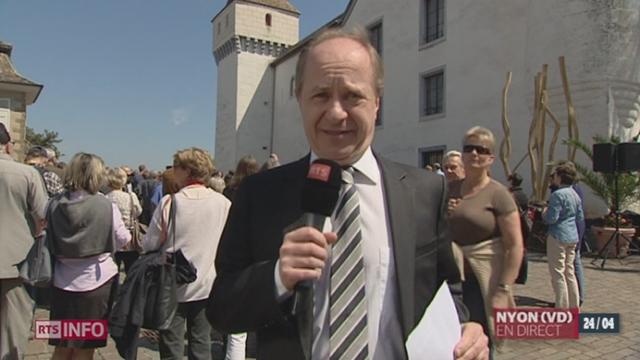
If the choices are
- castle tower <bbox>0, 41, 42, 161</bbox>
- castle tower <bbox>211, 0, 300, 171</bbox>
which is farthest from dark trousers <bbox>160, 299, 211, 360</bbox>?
castle tower <bbox>211, 0, 300, 171</bbox>

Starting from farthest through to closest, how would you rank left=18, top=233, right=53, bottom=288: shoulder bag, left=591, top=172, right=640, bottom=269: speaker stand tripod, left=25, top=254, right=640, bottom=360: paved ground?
left=591, top=172, right=640, bottom=269: speaker stand tripod
left=25, top=254, right=640, bottom=360: paved ground
left=18, top=233, right=53, bottom=288: shoulder bag

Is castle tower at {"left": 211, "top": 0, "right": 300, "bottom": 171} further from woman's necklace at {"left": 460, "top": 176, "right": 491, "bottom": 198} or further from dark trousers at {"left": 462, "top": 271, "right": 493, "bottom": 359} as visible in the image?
dark trousers at {"left": 462, "top": 271, "right": 493, "bottom": 359}

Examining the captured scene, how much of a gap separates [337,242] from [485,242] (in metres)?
2.30

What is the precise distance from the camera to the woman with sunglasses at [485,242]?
327 centimetres

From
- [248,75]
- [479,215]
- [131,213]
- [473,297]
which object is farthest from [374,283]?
[248,75]

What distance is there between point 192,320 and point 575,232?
4.99m

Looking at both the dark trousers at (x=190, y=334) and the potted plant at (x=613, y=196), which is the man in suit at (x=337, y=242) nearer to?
the dark trousers at (x=190, y=334)

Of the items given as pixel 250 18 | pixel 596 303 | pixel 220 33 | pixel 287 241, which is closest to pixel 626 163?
pixel 596 303

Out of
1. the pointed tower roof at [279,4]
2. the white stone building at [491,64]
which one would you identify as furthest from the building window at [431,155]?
the pointed tower roof at [279,4]

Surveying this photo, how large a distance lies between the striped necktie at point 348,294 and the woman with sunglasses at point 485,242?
2.13 metres

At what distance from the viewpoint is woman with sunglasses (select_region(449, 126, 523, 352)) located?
10.7ft

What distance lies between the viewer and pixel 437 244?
1532 millimetres

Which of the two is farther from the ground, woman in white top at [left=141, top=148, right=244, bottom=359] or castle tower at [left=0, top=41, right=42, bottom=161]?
castle tower at [left=0, top=41, right=42, bottom=161]

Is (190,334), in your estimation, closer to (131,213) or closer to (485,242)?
(485,242)
